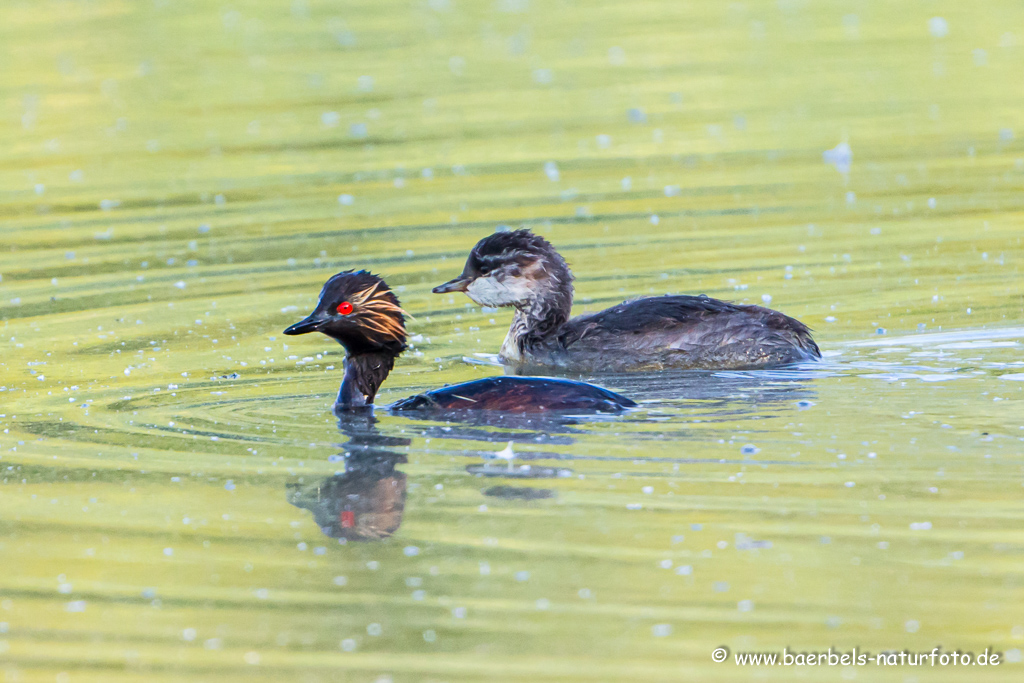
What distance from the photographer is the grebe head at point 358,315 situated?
8.62 metres

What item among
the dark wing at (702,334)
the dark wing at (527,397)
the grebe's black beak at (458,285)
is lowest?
the dark wing at (527,397)

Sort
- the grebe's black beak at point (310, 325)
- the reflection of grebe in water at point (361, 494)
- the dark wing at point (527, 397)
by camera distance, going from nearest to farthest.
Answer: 1. the reflection of grebe in water at point (361, 494)
2. the dark wing at point (527, 397)
3. the grebe's black beak at point (310, 325)

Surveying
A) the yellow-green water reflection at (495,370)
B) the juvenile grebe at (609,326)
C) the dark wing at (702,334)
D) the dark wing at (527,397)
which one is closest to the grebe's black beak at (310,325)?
the yellow-green water reflection at (495,370)

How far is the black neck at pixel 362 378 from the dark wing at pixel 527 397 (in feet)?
1.31

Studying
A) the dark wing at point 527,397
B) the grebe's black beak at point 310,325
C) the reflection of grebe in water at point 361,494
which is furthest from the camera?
the grebe's black beak at point 310,325

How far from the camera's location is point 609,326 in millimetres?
9773

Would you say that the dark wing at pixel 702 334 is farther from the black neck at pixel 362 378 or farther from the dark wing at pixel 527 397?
the black neck at pixel 362 378

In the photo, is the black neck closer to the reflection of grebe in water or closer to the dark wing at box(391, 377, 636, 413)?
the dark wing at box(391, 377, 636, 413)

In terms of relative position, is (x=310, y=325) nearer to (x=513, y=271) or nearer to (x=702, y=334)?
(x=513, y=271)

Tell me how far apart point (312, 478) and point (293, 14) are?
A: 22.2 m

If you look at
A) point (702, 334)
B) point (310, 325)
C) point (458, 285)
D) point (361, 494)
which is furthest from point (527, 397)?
point (458, 285)

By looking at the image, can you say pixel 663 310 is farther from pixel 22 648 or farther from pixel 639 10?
pixel 639 10

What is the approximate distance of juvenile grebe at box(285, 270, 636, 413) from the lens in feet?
26.8

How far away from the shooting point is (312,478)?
7293 millimetres
